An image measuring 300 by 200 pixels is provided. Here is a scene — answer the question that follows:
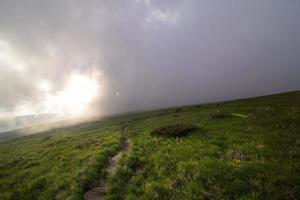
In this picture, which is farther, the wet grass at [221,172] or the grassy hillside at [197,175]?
the grassy hillside at [197,175]

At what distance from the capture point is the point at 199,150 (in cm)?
1240

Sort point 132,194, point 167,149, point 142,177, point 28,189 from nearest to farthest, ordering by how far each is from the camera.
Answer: point 132,194 < point 142,177 < point 28,189 < point 167,149

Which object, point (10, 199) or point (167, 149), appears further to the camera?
point (167, 149)

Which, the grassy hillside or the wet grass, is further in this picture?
the grassy hillside

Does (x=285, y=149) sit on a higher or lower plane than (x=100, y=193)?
higher

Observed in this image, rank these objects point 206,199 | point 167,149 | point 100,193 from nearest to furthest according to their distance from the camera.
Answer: point 206,199 < point 100,193 < point 167,149

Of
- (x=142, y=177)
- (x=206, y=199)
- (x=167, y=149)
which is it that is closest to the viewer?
(x=206, y=199)

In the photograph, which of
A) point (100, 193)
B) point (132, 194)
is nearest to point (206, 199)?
point (132, 194)

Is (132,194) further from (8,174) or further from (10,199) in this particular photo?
(8,174)

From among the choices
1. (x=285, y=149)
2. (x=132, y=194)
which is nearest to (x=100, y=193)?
(x=132, y=194)

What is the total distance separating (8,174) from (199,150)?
16104 millimetres

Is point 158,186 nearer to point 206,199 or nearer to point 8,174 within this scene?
point 206,199

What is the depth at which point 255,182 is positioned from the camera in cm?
714

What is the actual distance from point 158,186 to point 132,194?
128 centimetres
